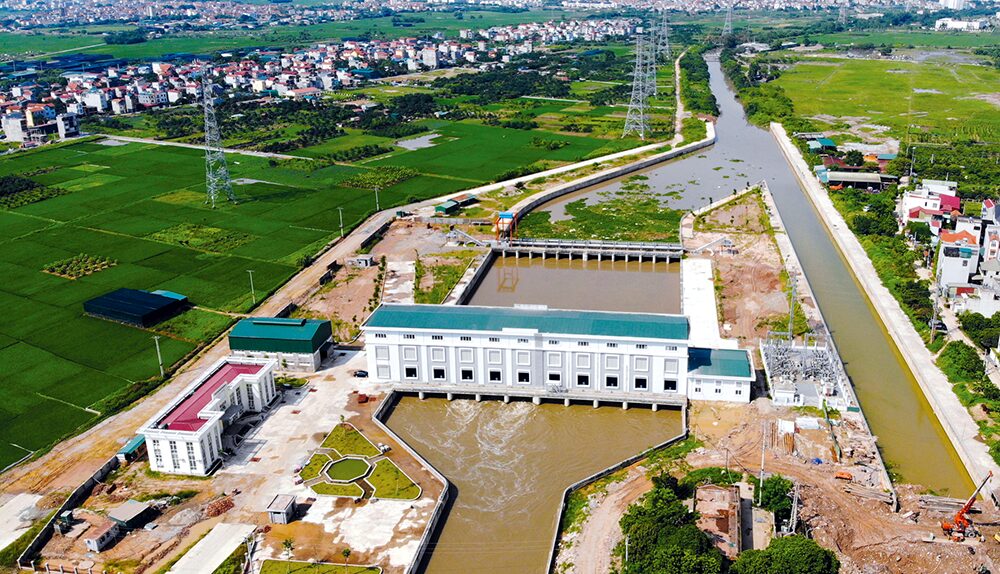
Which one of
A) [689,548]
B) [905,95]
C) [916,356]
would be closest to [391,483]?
[689,548]

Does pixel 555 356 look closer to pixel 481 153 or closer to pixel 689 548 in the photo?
pixel 689 548

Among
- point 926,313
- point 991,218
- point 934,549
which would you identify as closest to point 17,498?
point 934,549

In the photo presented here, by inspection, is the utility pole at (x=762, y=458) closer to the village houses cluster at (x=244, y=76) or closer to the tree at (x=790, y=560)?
the tree at (x=790, y=560)

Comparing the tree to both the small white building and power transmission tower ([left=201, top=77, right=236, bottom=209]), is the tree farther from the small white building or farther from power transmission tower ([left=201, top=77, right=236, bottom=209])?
power transmission tower ([left=201, top=77, right=236, bottom=209])

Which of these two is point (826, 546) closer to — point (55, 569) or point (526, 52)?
point (55, 569)

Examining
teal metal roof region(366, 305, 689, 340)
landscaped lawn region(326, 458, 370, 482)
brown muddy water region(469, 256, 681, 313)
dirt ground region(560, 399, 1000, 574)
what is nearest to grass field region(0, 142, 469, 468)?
landscaped lawn region(326, 458, 370, 482)

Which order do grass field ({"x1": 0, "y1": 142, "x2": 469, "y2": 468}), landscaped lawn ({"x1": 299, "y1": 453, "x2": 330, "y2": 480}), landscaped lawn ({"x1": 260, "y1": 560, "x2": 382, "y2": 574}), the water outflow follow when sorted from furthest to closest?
grass field ({"x1": 0, "y1": 142, "x2": 469, "y2": 468})
the water outflow
landscaped lawn ({"x1": 299, "y1": 453, "x2": 330, "y2": 480})
landscaped lawn ({"x1": 260, "y1": 560, "x2": 382, "y2": 574})
